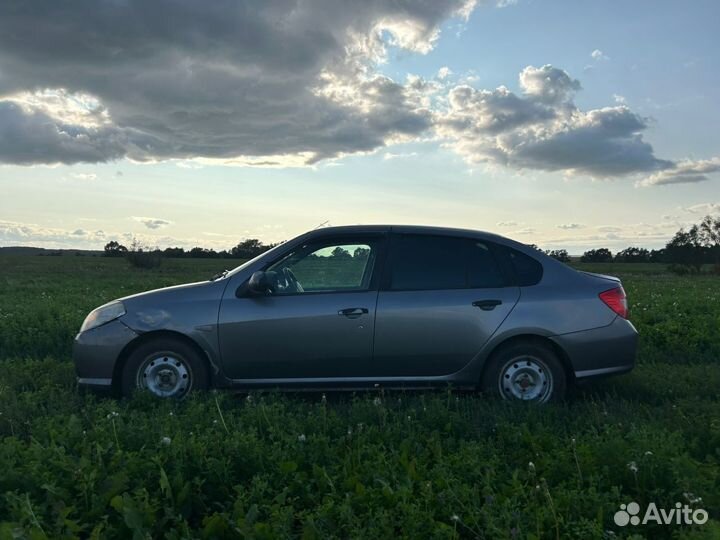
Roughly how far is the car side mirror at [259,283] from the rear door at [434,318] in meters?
1.02

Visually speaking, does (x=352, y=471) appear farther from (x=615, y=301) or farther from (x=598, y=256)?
(x=598, y=256)

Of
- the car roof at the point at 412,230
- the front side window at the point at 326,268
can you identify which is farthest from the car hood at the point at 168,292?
the car roof at the point at 412,230

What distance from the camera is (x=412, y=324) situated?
589 centimetres

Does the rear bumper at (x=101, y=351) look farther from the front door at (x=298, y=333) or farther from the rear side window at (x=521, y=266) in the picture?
the rear side window at (x=521, y=266)

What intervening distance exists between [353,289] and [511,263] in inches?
59.0

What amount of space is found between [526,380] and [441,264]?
1.30 m

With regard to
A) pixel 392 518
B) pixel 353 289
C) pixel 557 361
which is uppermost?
pixel 353 289

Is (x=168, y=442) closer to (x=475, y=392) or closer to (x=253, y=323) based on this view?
(x=253, y=323)

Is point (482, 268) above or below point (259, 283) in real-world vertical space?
above

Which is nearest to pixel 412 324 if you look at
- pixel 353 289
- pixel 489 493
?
pixel 353 289

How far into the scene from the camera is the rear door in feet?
19.3

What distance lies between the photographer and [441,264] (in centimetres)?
612

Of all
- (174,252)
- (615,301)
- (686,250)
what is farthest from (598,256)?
(615,301)

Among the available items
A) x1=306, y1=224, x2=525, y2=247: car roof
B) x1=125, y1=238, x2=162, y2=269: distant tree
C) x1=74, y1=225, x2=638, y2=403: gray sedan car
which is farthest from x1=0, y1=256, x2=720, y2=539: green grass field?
x1=125, y1=238, x2=162, y2=269: distant tree
